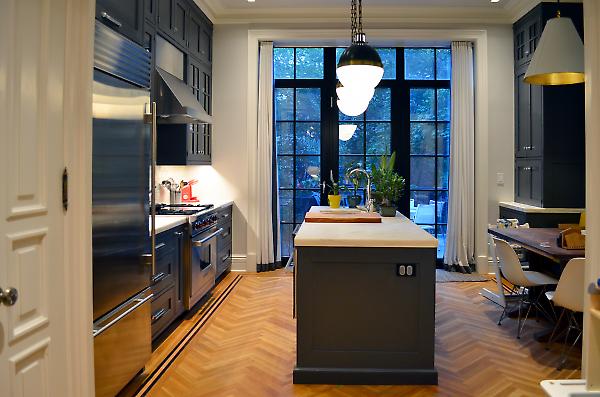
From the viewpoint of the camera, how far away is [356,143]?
6785mm

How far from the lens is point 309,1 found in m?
6.12

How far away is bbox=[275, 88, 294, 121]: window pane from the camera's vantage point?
6.75m

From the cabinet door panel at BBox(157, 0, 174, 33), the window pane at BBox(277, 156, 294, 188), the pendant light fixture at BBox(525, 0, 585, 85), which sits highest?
the cabinet door panel at BBox(157, 0, 174, 33)

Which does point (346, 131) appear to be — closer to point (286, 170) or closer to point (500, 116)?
point (286, 170)

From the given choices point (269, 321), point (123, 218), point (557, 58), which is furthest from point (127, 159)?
point (557, 58)

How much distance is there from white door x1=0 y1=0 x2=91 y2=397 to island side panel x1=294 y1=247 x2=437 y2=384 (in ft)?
4.98

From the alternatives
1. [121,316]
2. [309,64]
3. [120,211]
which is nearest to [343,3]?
[309,64]

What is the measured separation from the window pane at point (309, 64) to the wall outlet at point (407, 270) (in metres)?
4.20

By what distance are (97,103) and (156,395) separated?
167 centimetres

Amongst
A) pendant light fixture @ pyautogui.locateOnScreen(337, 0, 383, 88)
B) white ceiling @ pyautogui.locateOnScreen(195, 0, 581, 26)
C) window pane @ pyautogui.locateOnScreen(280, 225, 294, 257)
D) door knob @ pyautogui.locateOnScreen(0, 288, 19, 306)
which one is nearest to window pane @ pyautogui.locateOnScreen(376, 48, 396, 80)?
white ceiling @ pyautogui.locateOnScreen(195, 0, 581, 26)

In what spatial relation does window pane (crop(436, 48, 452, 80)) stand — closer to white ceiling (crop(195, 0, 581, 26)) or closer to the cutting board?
white ceiling (crop(195, 0, 581, 26))

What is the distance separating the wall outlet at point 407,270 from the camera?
10.1 ft

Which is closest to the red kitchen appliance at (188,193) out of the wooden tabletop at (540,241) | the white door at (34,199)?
the wooden tabletop at (540,241)

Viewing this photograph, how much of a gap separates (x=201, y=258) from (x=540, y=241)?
9.38 feet
